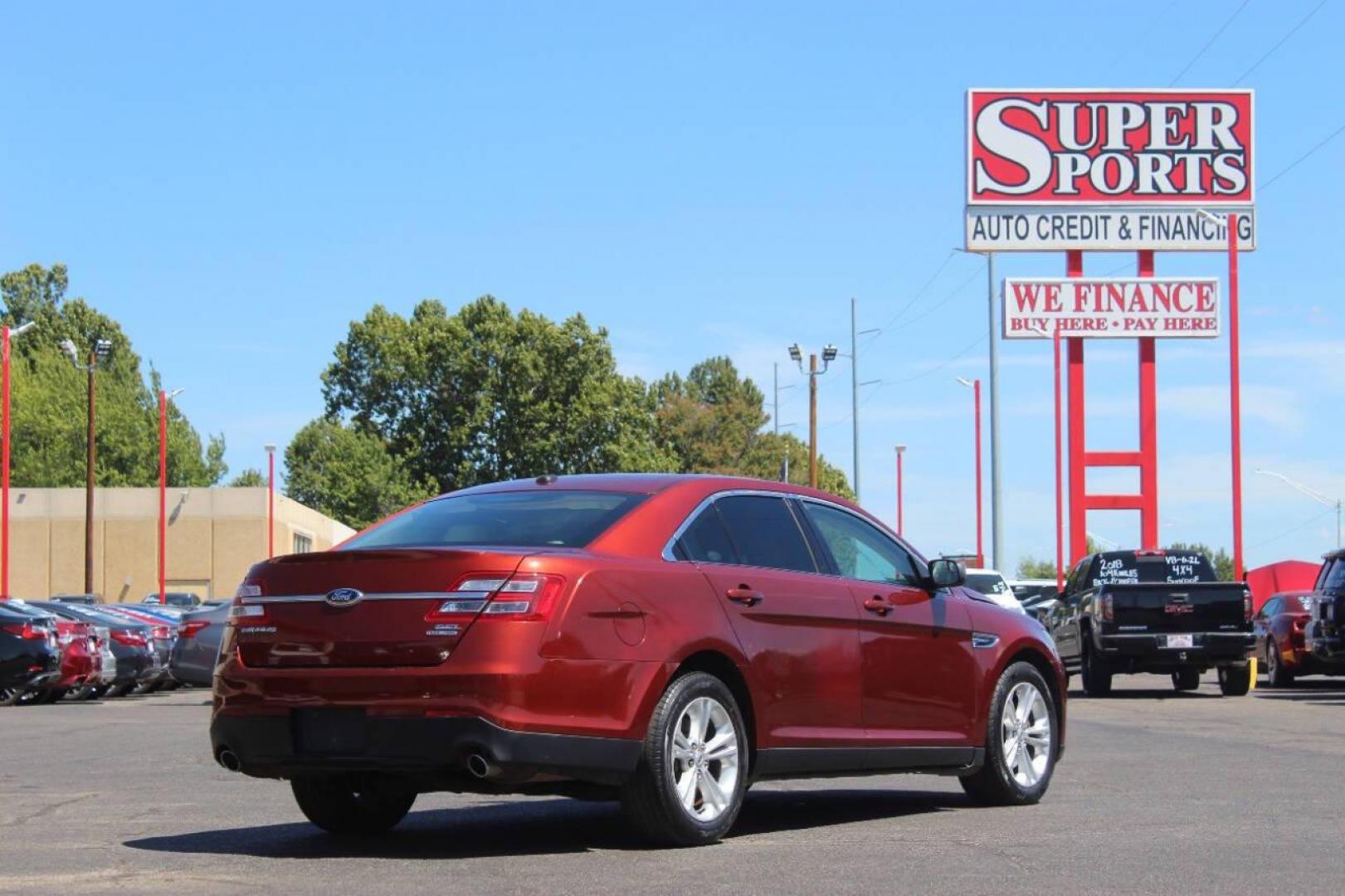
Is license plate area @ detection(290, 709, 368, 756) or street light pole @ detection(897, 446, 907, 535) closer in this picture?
license plate area @ detection(290, 709, 368, 756)

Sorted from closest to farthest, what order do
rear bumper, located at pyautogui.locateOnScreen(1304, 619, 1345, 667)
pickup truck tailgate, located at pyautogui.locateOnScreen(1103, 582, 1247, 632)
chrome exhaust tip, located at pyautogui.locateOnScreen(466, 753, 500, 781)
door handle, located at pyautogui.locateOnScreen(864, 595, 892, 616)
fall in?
chrome exhaust tip, located at pyautogui.locateOnScreen(466, 753, 500, 781) → door handle, located at pyautogui.locateOnScreen(864, 595, 892, 616) → rear bumper, located at pyautogui.locateOnScreen(1304, 619, 1345, 667) → pickup truck tailgate, located at pyautogui.locateOnScreen(1103, 582, 1247, 632)

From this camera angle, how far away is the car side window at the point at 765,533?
9.46 m

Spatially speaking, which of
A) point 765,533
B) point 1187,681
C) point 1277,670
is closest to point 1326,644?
point 1187,681

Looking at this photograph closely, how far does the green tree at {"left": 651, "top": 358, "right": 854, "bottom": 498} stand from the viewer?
405 feet

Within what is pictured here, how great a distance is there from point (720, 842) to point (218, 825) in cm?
262

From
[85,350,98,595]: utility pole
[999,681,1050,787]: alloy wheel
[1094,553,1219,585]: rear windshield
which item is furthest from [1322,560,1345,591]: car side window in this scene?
[85,350,98,595]: utility pole

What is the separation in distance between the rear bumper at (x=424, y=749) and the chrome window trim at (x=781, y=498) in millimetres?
972

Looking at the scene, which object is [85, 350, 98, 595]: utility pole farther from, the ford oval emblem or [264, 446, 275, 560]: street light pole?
the ford oval emblem

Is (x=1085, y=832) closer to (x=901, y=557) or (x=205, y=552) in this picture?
(x=901, y=557)

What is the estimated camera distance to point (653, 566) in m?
8.72

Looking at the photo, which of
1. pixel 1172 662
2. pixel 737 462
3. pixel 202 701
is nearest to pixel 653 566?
pixel 1172 662

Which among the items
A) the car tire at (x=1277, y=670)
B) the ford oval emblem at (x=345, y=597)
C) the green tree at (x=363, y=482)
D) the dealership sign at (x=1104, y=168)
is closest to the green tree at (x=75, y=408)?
the green tree at (x=363, y=482)

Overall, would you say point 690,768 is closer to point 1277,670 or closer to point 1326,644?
point 1326,644

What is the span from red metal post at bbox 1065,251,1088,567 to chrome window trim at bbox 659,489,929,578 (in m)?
39.8
